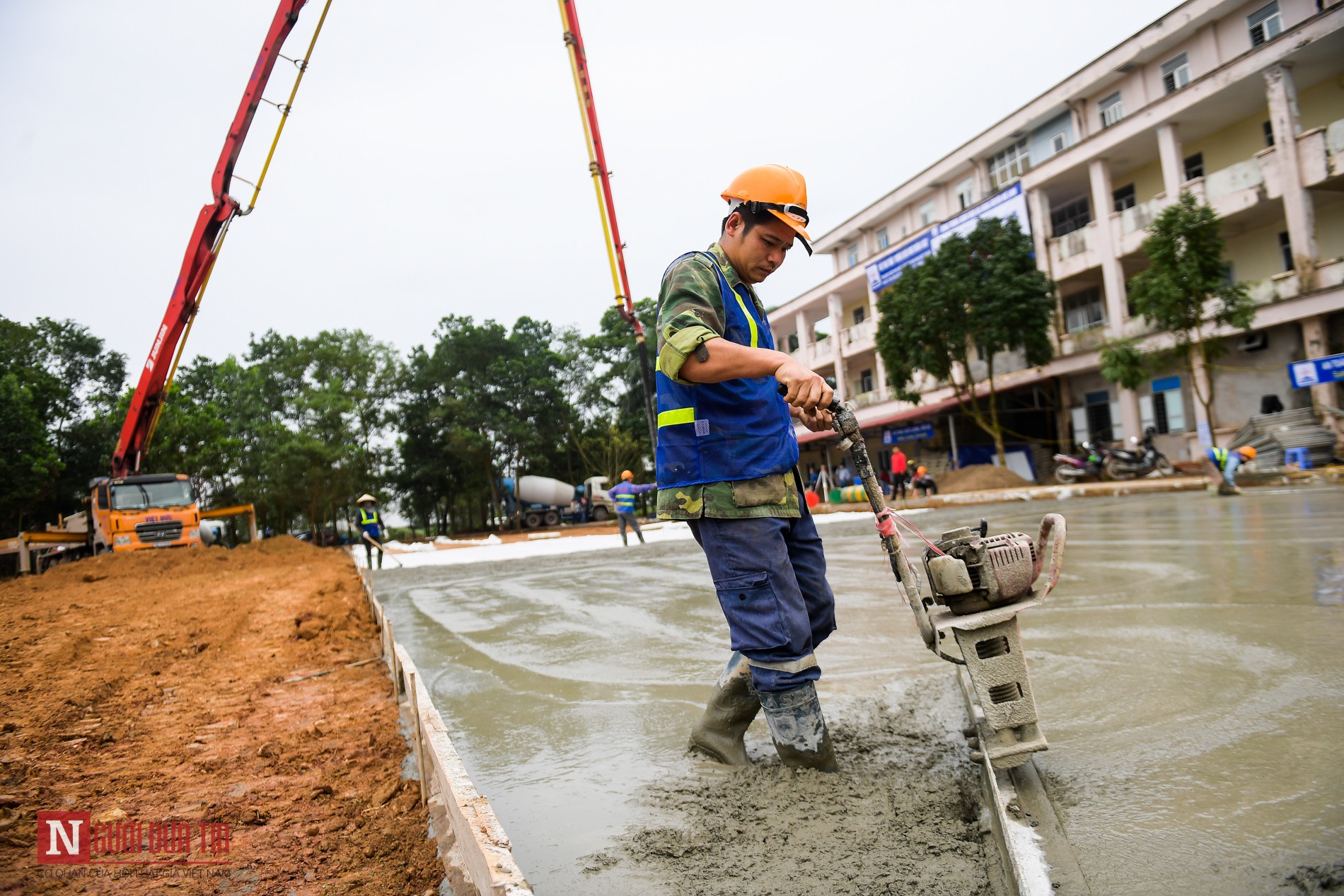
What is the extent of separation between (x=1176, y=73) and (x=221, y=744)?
27.0 m

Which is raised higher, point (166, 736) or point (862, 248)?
point (862, 248)

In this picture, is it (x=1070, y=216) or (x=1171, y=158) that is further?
(x=1070, y=216)

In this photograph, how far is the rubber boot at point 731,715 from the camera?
248cm

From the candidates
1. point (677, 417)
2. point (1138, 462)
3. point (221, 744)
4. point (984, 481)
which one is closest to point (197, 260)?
point (221, 744)

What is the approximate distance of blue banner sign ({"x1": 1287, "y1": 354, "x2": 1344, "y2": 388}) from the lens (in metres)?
16.3

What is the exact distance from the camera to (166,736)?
327 cm

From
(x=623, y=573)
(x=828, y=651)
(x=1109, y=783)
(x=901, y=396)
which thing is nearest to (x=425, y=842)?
(x=1109, y=783)

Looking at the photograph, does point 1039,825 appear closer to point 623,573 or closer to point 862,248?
point 623,573

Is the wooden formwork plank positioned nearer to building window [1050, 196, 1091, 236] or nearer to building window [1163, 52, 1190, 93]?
building window [1163, 52, 1190, 93]

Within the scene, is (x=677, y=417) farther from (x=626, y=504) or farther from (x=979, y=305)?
(x=979, y=305)

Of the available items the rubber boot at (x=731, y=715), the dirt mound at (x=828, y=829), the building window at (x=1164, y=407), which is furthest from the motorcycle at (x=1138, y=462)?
Answer: the rubber boot at (x=731, y=715)

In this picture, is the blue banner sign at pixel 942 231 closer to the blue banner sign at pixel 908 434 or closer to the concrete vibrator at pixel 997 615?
the blue banner sign at pixel 908 434

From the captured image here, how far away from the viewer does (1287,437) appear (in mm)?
16859

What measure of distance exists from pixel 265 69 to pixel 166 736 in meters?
13.3
